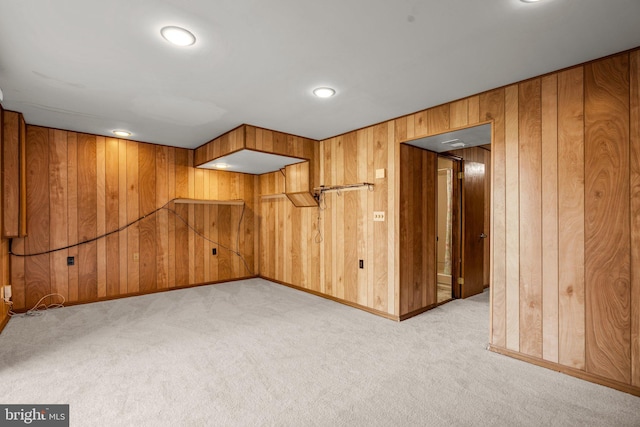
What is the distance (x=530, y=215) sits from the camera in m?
2.53

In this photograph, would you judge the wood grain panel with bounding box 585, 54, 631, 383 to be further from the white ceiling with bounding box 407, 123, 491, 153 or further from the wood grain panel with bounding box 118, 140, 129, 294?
the wood grain panel with bounding box 118, 140, 129, 294

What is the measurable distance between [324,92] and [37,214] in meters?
3.91

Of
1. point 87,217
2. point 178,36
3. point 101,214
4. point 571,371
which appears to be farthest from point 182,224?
point 571,371

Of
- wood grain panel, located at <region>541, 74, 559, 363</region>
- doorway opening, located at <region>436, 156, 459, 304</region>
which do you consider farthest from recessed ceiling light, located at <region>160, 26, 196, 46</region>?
doorway opening, located at <region>436, 156, 459, 304</region>

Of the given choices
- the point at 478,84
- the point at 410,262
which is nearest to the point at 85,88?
the point at 478,84

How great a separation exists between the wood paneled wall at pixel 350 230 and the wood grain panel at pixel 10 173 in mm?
2610

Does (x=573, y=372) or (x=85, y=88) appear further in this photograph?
(x=85, y=88)

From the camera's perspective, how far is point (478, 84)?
2.65 meters

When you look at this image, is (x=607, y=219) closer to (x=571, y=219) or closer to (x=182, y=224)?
(x=571, y=219)

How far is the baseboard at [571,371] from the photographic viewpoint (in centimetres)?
209

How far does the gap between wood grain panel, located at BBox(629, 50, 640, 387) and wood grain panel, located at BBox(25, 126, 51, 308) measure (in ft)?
19.3

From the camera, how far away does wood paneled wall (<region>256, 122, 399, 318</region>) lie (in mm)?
3656

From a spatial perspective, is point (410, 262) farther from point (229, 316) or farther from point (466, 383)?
point (229, 316)

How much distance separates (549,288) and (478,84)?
69.2 inches
